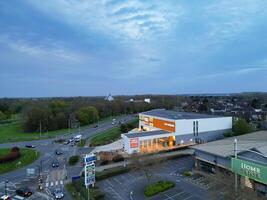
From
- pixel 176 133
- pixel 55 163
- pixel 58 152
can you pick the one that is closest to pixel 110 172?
pixel 55 163

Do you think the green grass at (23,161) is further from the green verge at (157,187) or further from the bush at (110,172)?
the green verge at (157,187)

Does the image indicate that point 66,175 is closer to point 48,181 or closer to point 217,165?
point 48,181

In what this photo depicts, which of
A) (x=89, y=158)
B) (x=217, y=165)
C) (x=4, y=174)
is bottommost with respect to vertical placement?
(x=4, y=174)

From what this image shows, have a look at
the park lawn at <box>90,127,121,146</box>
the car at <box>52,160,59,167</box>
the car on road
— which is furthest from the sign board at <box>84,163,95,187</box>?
the park lawn at <box>90,127,121,146</box>

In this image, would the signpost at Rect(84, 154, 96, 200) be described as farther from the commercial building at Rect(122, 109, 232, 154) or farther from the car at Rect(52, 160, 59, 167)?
the commercial building at Rect(122, 109, 232, 154)

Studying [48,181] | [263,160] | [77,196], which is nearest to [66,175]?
[48,181]
